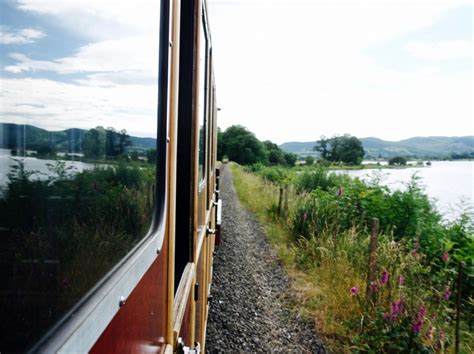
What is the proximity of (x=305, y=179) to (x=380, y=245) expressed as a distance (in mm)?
8969

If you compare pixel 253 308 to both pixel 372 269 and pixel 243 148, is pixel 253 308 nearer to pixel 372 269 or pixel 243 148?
pixel 372 269

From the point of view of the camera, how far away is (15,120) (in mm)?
386

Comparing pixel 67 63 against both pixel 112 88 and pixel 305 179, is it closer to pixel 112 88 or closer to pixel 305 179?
pixel 112 88

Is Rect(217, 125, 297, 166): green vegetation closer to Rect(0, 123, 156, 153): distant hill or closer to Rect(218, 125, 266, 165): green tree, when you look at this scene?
Rect(218, 125, 266, 165): green tree

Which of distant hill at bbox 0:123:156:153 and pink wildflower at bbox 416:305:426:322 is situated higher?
distant hill at bbox 0:123:156:153

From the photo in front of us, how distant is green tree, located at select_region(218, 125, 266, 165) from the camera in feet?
221

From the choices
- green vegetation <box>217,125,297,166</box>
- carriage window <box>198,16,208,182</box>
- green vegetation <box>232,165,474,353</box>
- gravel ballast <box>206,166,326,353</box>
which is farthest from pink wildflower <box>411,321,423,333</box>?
green vegetation <box>217,125,297,166</box>

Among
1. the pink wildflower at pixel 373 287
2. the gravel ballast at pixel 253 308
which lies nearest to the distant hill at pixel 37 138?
the gravel ballast at pixel 253 308

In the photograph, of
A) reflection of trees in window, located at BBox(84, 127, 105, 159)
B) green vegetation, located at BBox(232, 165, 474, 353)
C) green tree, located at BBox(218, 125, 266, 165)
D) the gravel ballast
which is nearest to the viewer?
reflection of trees in window, located at BBox(84, 127, 105, 159)

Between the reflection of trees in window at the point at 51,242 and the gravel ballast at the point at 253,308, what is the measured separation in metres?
3.84

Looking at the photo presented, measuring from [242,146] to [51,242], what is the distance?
67.8 m

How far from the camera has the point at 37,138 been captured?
0.42 m

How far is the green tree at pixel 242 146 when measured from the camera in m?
67.2

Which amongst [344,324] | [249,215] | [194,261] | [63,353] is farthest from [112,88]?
[249,215]
